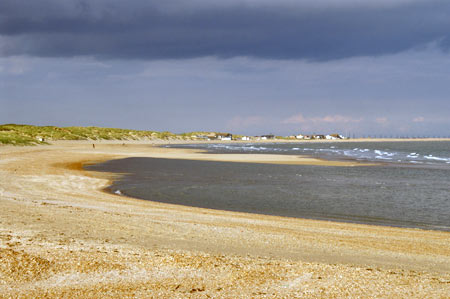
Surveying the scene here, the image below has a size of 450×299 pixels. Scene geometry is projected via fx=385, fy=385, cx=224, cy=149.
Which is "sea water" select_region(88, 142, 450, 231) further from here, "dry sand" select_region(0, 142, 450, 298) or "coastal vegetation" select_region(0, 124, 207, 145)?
"coastal vegetation" select_region(0, 124, 207, 145)

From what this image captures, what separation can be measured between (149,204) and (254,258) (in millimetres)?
10164

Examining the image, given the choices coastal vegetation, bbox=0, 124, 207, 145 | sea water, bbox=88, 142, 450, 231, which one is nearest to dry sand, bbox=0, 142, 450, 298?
sea water, bbox=88, 142, 450, 231

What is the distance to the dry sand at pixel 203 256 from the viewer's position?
718 centimetres

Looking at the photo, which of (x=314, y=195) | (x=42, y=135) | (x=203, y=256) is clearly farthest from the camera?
(x=42, y=135)

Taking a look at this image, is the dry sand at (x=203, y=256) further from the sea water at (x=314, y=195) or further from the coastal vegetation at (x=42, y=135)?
the coastal vegetation at (x=42, y=135)

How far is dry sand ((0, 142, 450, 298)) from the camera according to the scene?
7.18 metres

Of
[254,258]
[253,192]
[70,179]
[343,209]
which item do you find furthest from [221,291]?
[70,179]

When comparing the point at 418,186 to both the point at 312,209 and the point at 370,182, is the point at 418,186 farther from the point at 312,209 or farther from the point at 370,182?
the point at 312,209

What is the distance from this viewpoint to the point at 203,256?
30.2ft

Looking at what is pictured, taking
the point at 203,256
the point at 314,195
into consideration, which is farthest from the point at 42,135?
the point at 203,256

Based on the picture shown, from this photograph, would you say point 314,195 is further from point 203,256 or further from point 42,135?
point 42,135

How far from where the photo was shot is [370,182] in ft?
100

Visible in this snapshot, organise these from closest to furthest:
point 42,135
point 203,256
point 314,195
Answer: point 203,256
point 314,195
point 42,135

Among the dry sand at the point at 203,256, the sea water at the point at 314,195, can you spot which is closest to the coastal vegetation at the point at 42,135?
the sea water at the point at 314,195
